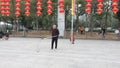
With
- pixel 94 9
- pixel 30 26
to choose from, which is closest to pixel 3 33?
pixel 94 9

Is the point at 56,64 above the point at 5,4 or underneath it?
underneath

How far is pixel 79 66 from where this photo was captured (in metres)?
14.8

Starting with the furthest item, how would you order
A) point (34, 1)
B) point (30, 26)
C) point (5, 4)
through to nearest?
point (30, 26) → point (34, 1) → point (5, 4)

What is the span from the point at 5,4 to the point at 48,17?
40349mm

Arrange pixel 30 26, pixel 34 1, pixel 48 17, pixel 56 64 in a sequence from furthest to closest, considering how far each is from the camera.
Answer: pixel 30 26 → pixel 48 17 → pixel 34 1 → pixel 56 64

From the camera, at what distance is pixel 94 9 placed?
2144 inches

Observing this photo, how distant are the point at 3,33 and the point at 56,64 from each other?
85.7 ft

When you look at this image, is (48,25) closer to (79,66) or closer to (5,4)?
(5,4)

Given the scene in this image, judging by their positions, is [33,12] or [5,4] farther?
[33,12]

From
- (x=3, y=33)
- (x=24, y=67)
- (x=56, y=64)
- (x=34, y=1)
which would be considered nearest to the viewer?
(x=24, y=67)

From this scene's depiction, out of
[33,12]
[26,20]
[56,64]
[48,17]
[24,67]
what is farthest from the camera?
[26,20]

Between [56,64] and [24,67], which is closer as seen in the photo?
[24,67]

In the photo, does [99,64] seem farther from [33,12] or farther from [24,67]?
[33,12]

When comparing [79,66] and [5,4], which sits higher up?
[5,4]
